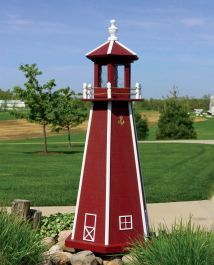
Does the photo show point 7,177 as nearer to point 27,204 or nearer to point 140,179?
point 27,204

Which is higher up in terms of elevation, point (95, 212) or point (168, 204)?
point (95, 212)

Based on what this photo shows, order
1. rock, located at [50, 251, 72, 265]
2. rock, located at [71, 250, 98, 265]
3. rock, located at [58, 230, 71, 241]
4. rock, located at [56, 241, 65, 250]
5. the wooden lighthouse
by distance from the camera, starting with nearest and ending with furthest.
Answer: rock, located at [71, 250, 98, 265] → rock, located at [50, 251, 72, 265] → the wooden lighthouse → rock, located at [56, 241, 65, 250] → rock, located at [58, 230, 71, 241]

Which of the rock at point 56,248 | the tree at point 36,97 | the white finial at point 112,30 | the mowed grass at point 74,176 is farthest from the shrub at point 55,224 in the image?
the tree at point 36,97

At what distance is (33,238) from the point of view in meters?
8.31

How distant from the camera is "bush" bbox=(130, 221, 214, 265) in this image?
7.37 meters

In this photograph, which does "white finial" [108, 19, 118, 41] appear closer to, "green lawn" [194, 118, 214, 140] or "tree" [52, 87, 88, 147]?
"tree" [52, 87, 88, 147]

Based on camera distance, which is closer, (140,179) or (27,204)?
(140,179)

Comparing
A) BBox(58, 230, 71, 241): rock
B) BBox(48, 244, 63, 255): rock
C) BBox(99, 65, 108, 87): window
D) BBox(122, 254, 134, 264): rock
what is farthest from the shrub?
BBox(99, 65, 108, 87): window

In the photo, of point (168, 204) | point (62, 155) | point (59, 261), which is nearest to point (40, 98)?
point (62, 155)

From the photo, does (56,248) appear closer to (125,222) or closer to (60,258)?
(60,258)

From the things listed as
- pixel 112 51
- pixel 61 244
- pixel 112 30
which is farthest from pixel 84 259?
pixel 112 30

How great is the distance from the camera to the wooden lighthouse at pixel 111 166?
31.3ft

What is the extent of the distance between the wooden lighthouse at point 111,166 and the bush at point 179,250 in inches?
58.3

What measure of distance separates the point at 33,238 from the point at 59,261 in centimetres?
113
